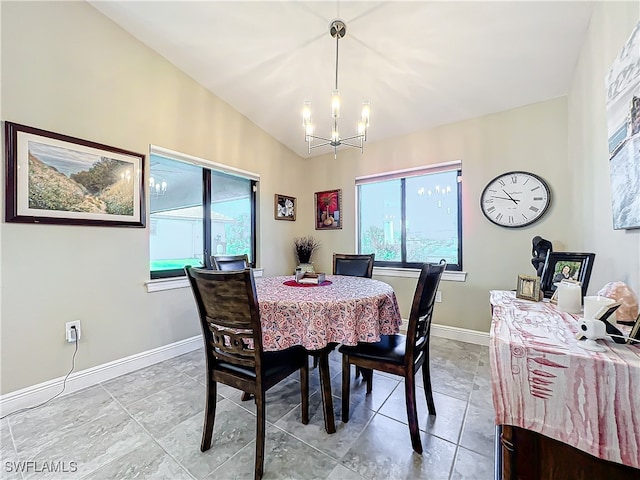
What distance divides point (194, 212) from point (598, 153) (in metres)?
3.43

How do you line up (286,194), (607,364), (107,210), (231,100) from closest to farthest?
(607,364)
(107,210)
(231,100)
(286,194)

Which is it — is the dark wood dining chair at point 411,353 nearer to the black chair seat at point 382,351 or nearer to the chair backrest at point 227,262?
the black chair seat at point 382,351

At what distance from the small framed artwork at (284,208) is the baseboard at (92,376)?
1847 mm

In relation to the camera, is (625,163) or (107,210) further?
(107,210)

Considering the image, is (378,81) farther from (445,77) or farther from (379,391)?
(379,391)

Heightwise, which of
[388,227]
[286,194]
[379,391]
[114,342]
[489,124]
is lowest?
[379,391]

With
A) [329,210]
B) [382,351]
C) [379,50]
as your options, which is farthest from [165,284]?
[379,50]

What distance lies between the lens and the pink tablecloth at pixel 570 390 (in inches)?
28.5

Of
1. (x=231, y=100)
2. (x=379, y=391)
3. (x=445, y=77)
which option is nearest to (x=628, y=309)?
(x=379, y=391)

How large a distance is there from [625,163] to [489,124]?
1.92 metres

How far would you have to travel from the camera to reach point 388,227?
360 centimetres

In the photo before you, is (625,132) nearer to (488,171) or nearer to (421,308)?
(421,308)

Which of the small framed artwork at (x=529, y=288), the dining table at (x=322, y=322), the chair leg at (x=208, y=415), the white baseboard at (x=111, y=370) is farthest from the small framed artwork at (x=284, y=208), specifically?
the small framed artwork at (x=529, y=288)

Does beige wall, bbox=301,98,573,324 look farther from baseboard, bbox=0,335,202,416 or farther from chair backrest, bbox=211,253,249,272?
baseboard, bbox=0,335,202,416
